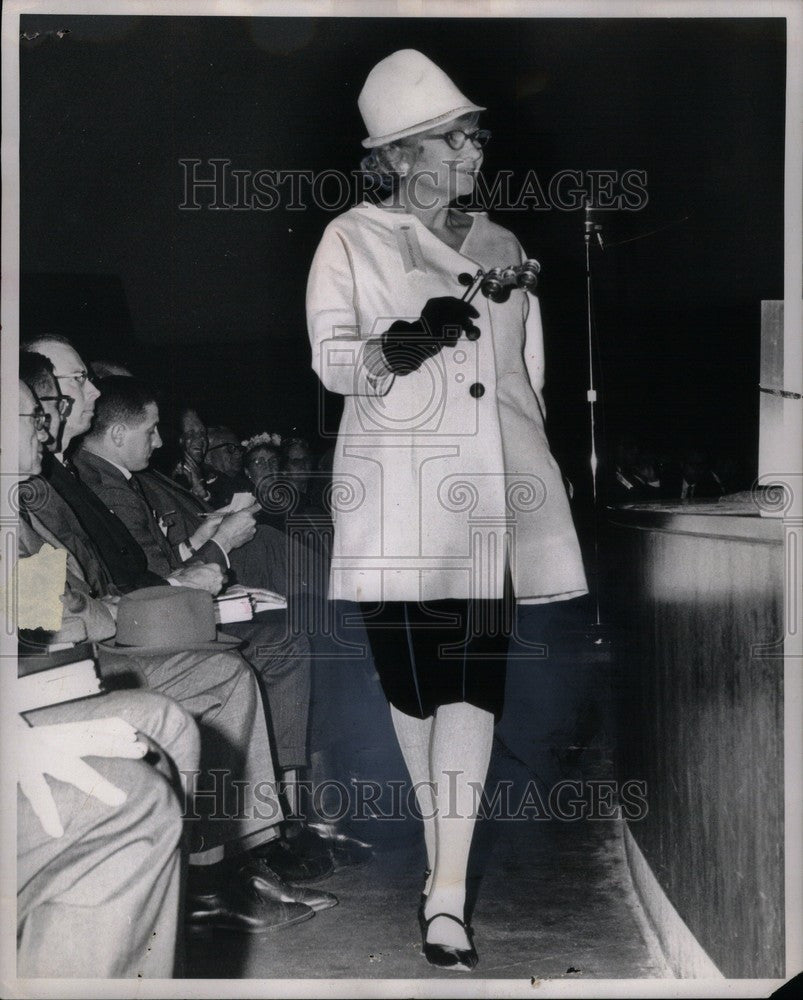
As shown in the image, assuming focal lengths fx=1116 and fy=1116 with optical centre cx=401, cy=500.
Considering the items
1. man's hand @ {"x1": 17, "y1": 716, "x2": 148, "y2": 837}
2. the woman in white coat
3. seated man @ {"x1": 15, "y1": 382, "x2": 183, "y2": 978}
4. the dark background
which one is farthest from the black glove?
man's hand @ {"x1": 17, "y1": 716, "x2": 148, "y2": 837}

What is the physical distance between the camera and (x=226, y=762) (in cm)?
296

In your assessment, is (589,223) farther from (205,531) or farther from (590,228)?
(205,531)

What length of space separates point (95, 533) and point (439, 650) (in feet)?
3.16

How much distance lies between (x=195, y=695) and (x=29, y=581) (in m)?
0.54

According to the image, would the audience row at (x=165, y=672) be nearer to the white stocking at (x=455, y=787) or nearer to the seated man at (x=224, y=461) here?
the seated man at (x=224, y=461)

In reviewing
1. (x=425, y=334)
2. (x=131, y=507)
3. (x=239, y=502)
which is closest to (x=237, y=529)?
(x=239, y=502)

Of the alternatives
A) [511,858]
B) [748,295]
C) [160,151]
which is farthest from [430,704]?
[160,151]

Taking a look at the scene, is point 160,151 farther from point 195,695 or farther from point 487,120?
point 195,695

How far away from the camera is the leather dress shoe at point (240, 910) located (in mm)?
2957

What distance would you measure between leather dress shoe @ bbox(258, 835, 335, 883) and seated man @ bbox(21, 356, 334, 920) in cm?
2

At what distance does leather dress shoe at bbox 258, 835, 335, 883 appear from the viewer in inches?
117

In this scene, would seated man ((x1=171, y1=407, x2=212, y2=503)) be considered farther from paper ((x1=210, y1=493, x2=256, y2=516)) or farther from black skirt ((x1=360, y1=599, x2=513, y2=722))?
black skirt ((x1=360, y1=599, x2=513, y2=722))

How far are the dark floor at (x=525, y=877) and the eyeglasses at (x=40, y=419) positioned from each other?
113 centimetres

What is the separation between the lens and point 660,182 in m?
3.00
